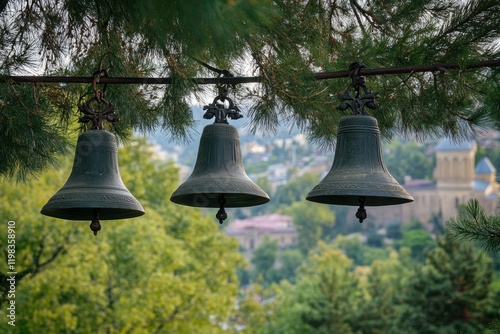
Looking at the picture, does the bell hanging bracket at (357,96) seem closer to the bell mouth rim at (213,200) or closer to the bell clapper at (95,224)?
the bell mouth rim at (213,200)

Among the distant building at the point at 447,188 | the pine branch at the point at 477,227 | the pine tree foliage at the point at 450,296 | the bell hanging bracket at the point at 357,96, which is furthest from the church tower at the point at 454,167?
the bell hanging bracket at the point at 357,96

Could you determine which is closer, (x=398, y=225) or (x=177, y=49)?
(x=177, y=49)

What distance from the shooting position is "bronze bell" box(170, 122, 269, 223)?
506cm

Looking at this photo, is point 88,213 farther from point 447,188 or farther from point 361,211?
point 447,188

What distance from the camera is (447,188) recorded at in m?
119

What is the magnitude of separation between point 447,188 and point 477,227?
4552 inches

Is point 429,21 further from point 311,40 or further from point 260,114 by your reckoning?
point 260,114

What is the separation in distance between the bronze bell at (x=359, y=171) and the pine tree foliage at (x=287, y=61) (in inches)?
22.8

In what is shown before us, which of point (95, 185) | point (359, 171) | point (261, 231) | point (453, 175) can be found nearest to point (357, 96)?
point (359, 171)

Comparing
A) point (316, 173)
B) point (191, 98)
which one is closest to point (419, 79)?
point (191, 98)

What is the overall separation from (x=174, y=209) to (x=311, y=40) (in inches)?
950

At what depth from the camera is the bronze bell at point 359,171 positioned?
4.80m

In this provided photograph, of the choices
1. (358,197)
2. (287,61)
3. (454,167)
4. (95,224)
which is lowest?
(95,224)

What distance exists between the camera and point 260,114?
5.85 metres
